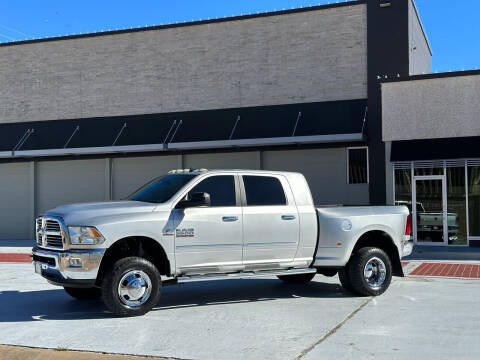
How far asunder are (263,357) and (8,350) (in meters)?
2.78

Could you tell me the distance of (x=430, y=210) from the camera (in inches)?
762

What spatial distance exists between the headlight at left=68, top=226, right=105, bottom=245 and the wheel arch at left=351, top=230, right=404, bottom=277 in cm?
432

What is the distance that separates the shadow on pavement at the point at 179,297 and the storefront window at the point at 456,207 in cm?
937

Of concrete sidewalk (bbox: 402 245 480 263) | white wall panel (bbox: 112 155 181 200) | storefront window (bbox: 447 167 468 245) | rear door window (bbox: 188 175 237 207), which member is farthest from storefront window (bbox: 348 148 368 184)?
rear door window (bbox: 188 175 237 207)

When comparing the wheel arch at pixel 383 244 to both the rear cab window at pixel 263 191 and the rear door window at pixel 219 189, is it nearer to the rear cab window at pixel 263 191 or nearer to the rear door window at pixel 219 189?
the rear cab window at pixel 263 191

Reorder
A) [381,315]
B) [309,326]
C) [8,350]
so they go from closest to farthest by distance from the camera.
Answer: [8,350] < [309,326] < [381,315]

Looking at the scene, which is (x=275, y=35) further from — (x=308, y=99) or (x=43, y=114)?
(x=43, y=114)

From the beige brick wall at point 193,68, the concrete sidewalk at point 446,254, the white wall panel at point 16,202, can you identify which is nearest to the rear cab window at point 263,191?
the concrete sidewalk at point 446,254

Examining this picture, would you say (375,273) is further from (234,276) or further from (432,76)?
(432,76)

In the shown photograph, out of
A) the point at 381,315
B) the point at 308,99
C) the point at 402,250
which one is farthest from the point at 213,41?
the point at 381,315

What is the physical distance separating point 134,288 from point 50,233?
54.9 inches

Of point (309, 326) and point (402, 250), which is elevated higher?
point (402, 250)

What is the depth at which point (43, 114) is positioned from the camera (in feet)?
84.1

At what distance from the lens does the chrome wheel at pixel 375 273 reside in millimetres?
9648
